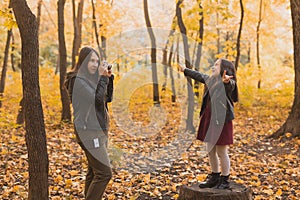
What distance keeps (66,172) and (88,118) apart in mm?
2837

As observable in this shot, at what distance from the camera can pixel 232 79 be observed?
4.44 metres

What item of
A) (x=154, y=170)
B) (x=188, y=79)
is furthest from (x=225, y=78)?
(x=188, y=79)

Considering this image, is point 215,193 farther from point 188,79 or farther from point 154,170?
point 188,79

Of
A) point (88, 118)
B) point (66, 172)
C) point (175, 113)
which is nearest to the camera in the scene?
point (88, 118)

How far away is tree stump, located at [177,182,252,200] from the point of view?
14.5 feet

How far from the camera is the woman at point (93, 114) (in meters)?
4.03

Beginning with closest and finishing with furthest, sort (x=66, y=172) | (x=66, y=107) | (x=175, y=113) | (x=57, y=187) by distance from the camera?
(x=57, y=187) → (x=66, y=172) → (x=66, y=107) → (x=175, y=113)

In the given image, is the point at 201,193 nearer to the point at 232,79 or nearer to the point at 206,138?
the point at 206,138

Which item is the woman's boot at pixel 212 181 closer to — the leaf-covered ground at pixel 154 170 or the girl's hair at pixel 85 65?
the leaf-covered ground at pixel 154 170

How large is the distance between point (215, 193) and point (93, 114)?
1682 millimetres

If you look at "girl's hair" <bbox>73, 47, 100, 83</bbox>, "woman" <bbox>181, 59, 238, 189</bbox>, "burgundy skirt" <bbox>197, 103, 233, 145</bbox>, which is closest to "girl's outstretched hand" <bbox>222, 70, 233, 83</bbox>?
"woman" <bbox>181, 59, 238, 189</bbox>

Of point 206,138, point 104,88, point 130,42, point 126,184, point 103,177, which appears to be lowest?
point 126,184

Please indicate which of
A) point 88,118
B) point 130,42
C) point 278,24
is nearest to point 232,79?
point 88,118

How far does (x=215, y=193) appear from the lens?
4438 mm
